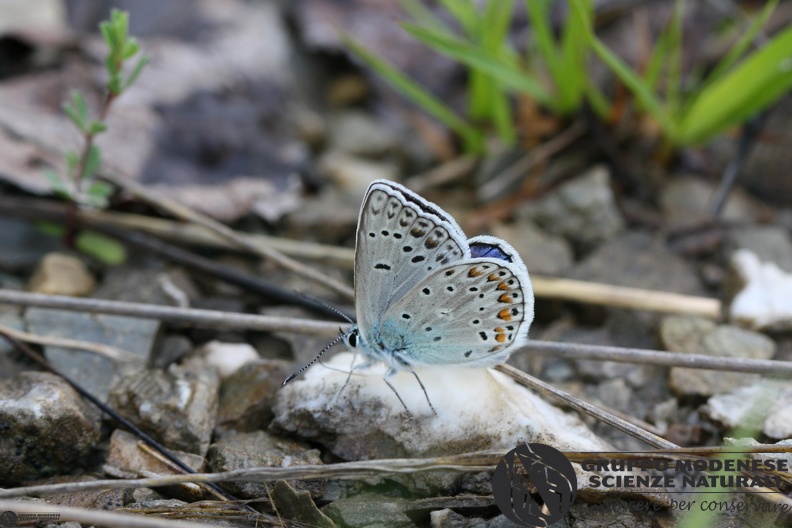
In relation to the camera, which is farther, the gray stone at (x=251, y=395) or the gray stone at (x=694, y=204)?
the gray stone at (x=694, y=204)

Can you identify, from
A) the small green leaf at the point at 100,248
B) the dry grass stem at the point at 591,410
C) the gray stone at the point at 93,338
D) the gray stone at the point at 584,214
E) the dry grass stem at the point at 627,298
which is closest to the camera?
the dry grass stem at the point at 591,410

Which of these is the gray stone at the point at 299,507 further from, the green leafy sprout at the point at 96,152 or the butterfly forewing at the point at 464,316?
the green leafy sprout at the point at 96,152

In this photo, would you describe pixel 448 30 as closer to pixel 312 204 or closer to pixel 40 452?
pixel 312 204

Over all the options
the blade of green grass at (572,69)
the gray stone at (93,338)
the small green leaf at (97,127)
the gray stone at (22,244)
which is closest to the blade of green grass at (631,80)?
the blade of green grass at (572,69)

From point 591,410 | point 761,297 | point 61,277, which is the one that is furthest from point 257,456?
point 761,297

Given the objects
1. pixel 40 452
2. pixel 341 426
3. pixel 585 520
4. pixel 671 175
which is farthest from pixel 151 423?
pixel 671 175

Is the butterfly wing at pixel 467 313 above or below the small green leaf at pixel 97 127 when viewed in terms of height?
below

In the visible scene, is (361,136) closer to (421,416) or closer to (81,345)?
(81,345)
